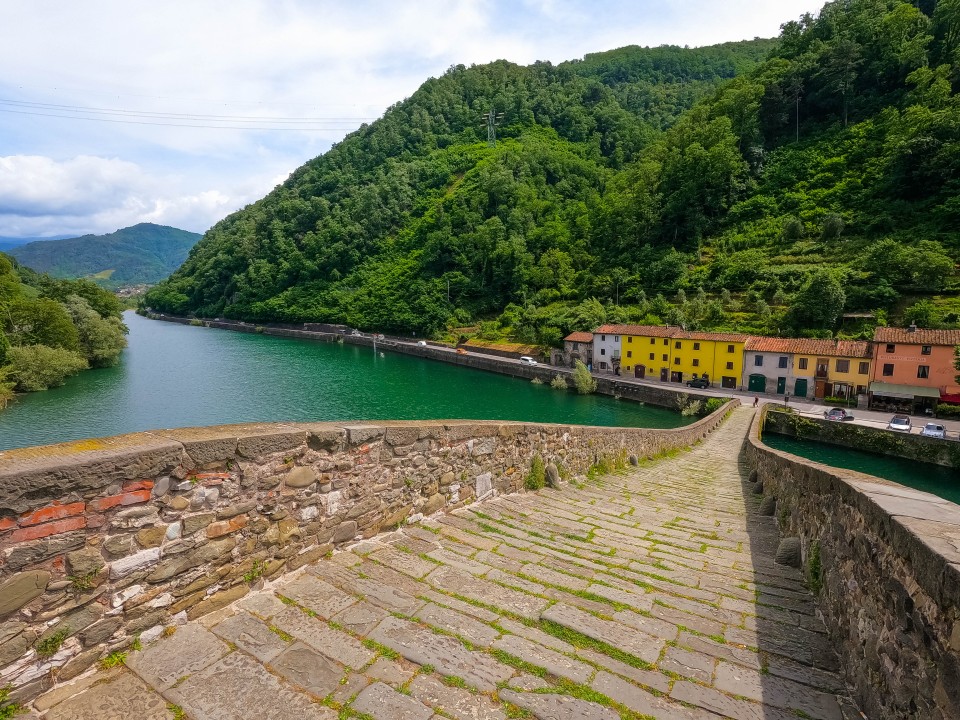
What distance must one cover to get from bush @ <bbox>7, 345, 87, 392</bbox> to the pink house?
66.7 meters

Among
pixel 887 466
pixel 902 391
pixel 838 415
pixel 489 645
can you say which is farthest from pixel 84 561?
pixel 902 391

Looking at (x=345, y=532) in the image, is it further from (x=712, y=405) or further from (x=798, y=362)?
(x=798, y=362)

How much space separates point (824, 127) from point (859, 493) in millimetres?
99442

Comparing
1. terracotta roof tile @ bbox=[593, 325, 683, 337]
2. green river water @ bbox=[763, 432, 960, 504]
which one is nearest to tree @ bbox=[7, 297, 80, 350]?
terracotta roof tile @ bbox=[593, 325, 683, 337]

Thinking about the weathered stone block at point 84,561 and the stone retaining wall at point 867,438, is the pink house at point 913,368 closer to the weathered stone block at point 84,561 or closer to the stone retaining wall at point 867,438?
the stone retaining wall at point 867,438

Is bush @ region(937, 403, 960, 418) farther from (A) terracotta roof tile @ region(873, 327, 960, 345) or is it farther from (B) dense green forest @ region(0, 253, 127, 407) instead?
(B) dense green forest @ region(0, 253, 127, 407)

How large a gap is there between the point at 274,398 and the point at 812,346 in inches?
1800

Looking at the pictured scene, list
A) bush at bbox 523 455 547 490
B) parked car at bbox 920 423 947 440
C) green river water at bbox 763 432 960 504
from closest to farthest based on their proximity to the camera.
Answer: bush at bbox 523 455 547 490, green river water at bbox 763 432 960 504, parked car at bbox 920 423 947 440

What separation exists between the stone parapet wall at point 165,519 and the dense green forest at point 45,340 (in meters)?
44.4

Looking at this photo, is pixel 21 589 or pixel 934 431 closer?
pixel 21 589

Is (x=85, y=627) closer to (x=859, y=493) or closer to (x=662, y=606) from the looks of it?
(x=662, y=606)

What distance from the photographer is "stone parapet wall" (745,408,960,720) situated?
6.55 feet

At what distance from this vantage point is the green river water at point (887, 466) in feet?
84.3

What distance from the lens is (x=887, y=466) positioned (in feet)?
91.9
